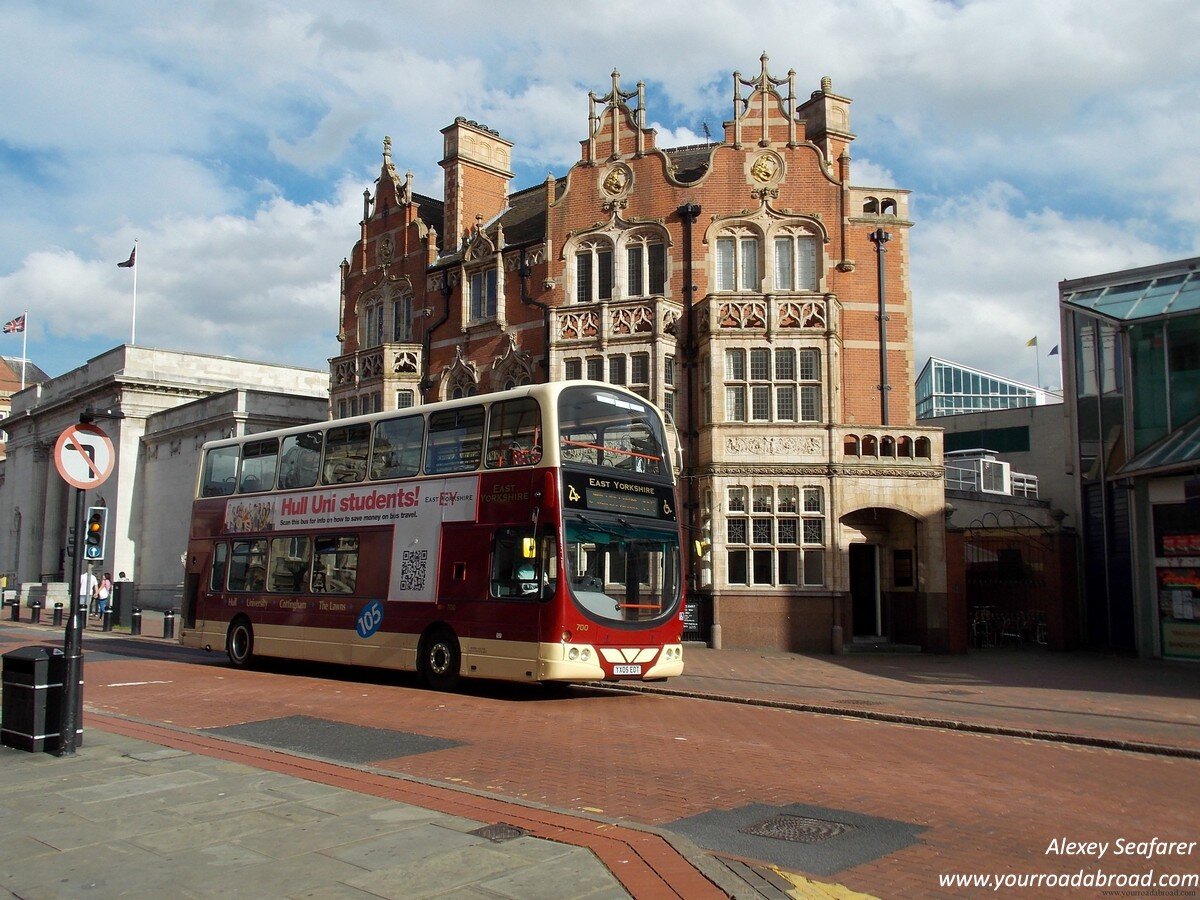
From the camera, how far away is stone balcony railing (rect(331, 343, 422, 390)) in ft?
111

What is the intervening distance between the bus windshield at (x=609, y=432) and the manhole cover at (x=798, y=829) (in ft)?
26.0

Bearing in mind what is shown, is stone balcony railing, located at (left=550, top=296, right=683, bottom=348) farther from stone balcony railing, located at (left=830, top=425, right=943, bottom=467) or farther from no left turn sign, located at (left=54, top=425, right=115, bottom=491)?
no left turn sign, located at (left=54, top=425, right=115, bottom=491)

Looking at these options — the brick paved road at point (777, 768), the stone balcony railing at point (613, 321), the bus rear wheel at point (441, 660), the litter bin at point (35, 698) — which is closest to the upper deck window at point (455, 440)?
the bus rear wheel at point (441, 660)

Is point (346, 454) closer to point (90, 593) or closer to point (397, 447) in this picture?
point (397, 447)

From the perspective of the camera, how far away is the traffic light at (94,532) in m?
11.4

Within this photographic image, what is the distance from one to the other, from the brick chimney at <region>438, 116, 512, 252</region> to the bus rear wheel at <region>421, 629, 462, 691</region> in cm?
2077

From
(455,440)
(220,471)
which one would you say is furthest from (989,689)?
(220,471)

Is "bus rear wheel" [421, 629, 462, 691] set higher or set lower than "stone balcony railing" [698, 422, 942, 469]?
lower

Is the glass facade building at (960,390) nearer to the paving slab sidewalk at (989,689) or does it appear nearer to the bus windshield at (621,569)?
the paving slab sidewalk at (989,689)

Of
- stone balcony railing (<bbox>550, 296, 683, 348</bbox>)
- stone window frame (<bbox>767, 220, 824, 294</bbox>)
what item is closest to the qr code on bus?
stone balcony railing (<bbox>550, 296, 683, 348</bbox>)

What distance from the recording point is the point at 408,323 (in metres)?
35.2

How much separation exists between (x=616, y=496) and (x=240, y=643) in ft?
32.9

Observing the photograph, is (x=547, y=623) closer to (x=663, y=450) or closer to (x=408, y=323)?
(x=663, y=450)

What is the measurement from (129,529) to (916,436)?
38.9 metres
